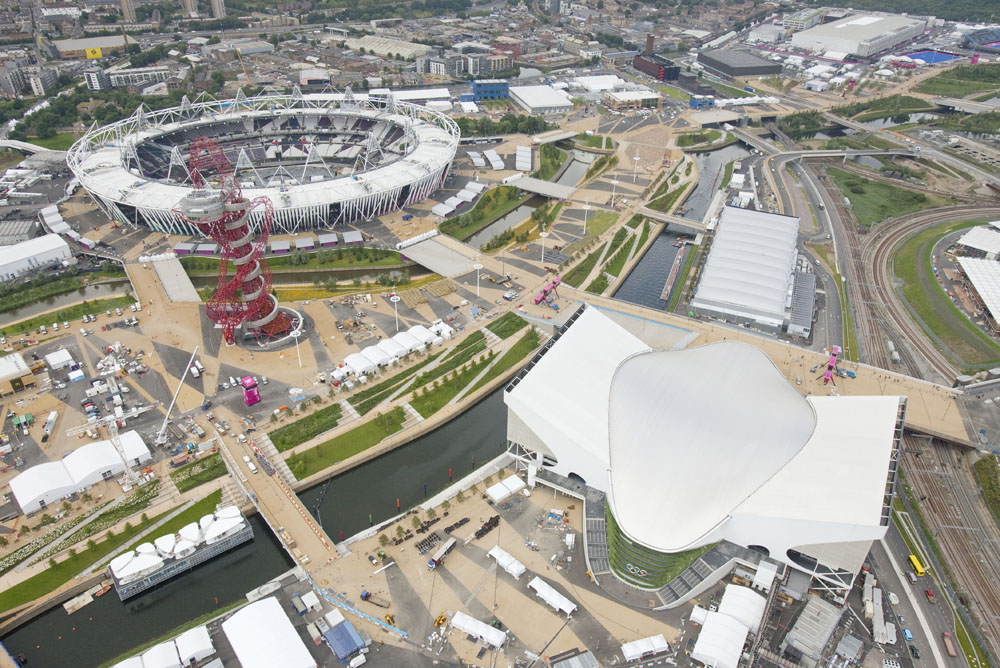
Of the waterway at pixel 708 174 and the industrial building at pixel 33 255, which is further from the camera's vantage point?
the waterway at pixel 708 174

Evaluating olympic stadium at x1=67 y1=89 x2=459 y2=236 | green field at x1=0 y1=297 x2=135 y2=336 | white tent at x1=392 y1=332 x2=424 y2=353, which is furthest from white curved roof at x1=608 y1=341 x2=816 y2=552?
green field at x1=0 y1=297 x2=135 y2=336

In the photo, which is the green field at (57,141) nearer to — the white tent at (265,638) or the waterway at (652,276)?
the waterway at (652,276)

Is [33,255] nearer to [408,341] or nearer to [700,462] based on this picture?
[408,341]

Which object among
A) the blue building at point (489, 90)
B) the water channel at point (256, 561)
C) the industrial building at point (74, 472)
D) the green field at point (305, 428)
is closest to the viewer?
the water channel at point (256, 561)

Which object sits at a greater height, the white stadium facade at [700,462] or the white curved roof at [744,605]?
the white stadium facade at [700,462]

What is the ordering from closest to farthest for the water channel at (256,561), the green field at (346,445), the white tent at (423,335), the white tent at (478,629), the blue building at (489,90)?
the white tent at (478,629), the water channel at (256,561), the green field at (346,445), the white tent at (423,335), the blue building at (489,90)

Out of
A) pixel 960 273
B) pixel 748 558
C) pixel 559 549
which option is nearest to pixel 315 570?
pixel 559 549

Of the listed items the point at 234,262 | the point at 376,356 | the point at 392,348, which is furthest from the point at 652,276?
the point at 234,262

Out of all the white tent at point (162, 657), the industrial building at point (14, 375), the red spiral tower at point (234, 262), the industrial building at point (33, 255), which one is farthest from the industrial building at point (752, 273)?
the industrial building at point (33, 255)
